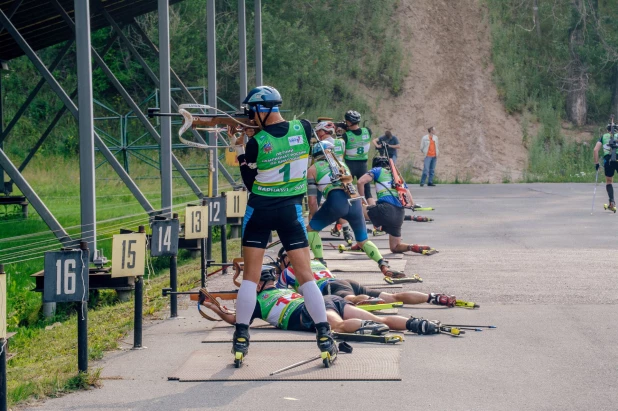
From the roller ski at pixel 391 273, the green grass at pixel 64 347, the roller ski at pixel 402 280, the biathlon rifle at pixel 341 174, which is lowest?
the green grass at pixel 64 347

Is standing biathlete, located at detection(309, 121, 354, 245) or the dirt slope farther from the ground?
the dirt slope

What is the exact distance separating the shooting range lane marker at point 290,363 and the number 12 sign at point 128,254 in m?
1.10

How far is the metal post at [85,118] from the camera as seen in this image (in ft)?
39.2

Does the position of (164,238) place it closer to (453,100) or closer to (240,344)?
(240,344)

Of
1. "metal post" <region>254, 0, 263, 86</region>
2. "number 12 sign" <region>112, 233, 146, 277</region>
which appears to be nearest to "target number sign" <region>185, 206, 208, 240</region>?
"number 12 sign" <region>112, 233, 146, 277</region>

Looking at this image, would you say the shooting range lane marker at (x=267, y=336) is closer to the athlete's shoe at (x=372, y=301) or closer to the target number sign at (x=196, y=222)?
the athlete's shoe at (x=372, y=301)

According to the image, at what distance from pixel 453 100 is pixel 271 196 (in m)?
37.0

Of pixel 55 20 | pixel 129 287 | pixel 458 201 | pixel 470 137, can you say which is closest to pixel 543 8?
pixel 470 137

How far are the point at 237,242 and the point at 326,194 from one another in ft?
16.1

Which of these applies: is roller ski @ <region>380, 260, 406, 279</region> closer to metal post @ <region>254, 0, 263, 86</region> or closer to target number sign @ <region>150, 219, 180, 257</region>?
target number sign @ <region>150, 219, 180, 257</region>

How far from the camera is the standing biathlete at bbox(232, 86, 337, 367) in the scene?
8305mm

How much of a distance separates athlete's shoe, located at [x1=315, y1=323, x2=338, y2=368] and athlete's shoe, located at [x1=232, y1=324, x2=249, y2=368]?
65cm

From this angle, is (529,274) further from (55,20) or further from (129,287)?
(55,20)

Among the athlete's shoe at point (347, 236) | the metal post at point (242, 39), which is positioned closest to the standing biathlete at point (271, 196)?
the athlete's shoe at point (347, 236)
